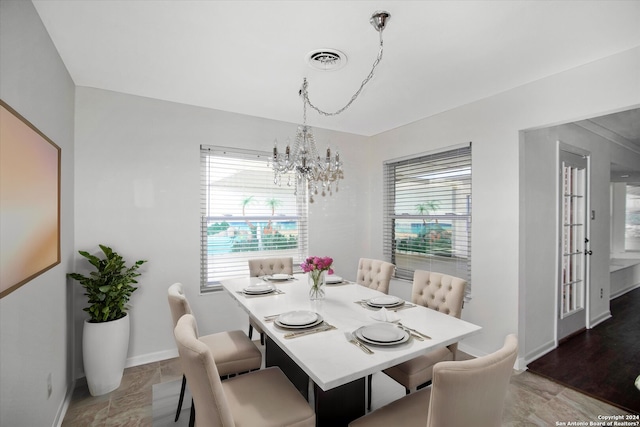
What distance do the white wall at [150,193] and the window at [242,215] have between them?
133 millimetres

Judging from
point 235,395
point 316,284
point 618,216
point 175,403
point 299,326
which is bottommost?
point 175,403

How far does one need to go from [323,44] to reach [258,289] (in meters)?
1.88

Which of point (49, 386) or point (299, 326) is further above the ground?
point (299, 326)

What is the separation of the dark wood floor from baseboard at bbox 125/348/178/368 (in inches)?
138

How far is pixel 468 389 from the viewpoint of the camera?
3.48 feet

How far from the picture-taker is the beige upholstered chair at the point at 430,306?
191 centimetres

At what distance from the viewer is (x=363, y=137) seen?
14.9 ft

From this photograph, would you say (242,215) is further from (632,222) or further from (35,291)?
(632,222)

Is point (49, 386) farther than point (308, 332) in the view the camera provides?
Yes

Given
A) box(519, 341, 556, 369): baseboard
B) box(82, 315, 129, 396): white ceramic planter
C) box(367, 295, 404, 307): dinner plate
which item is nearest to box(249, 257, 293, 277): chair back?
box(82, 315, 129, 396): white ceramic planter

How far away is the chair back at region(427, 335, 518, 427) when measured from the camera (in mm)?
1026

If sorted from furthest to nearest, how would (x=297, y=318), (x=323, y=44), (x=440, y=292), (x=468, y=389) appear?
(x=440, y=292), (x=323, y=44), (x=297, y=318), (x=468, y=389)

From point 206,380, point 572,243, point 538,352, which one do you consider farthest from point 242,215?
point 572,243

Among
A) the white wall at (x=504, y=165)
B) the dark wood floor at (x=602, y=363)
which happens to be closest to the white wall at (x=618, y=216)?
the dark wood floor at (x=602, y=363)
